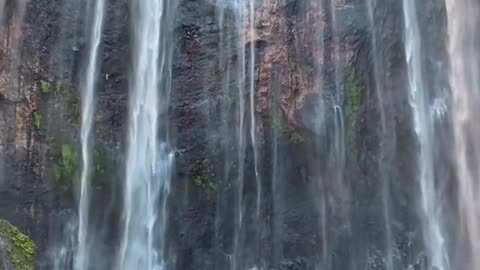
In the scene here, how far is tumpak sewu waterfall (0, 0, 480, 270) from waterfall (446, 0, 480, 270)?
24 mm

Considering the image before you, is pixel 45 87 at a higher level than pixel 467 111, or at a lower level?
higher

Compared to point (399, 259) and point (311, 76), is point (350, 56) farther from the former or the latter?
point (399, 259)

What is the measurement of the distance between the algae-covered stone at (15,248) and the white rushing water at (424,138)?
600 cm

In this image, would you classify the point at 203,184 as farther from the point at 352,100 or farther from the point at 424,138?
the point at 424,138

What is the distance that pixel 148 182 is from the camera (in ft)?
37.0

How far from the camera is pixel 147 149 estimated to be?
37.6ft

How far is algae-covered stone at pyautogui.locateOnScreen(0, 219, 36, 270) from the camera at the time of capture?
9.97 meters

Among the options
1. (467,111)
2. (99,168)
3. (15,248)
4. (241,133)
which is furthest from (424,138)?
(15,248)

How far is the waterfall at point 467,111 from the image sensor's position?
35.8 feet

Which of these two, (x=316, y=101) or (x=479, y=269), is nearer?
(x=479, y=269)

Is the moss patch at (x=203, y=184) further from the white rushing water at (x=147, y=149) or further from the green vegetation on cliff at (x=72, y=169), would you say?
the green vegetation on cliff at (x=72, y=169)

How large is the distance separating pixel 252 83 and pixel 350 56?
1.71 m

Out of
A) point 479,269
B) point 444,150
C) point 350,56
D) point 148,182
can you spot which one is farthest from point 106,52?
point 479,269

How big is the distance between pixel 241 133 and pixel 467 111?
367 centimetres
